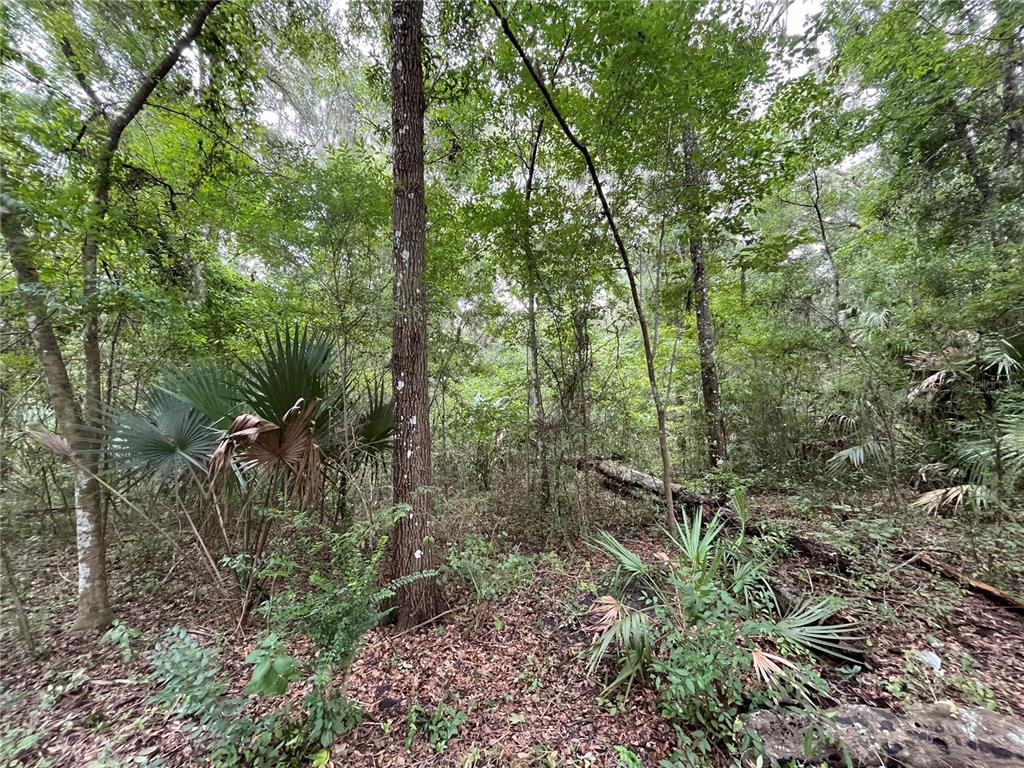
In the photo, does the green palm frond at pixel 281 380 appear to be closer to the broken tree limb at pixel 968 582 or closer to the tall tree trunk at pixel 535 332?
the tall tree trunk at pixel 535 332

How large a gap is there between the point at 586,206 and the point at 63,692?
20.3 ft

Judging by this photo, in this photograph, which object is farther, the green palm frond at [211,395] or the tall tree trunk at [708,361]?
the tall tree trunk at [708,361]

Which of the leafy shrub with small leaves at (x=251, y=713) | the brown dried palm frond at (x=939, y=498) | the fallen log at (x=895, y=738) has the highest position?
the brown dried palm frond at (x=939, y=498)

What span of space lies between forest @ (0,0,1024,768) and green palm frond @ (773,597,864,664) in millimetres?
33

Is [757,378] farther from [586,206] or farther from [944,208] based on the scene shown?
[586,206]

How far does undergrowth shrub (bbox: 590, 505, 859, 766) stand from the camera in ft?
6.74

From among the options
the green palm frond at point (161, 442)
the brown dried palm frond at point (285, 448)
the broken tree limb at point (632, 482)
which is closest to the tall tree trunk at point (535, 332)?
the broken tree limb at point (632, 482)

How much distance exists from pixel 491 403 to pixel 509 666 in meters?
3.44

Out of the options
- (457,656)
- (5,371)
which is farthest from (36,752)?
(5,371)

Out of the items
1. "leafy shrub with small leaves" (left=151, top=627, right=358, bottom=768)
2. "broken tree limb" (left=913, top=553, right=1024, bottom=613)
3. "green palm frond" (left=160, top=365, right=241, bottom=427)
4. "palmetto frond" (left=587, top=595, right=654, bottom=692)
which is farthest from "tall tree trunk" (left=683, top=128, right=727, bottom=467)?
"green palm frond" (left=160, top=365, right=241, bottom=427)

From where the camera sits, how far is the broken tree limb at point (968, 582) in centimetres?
279

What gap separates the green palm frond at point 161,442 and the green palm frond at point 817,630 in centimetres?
440

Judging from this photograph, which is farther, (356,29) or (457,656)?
(356,29)

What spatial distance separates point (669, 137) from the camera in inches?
154
